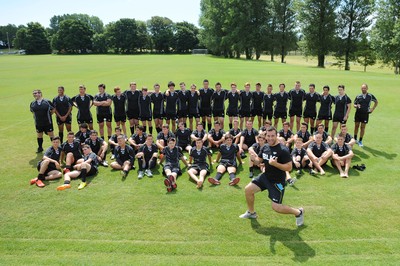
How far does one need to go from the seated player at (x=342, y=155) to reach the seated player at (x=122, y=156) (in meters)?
6.89

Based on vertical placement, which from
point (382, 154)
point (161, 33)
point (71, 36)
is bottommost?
point (382, 154)

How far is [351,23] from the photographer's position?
55.8m

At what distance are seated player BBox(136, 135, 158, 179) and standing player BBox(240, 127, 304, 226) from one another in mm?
4446

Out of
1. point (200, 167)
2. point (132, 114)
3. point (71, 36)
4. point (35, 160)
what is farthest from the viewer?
point (71, 36)

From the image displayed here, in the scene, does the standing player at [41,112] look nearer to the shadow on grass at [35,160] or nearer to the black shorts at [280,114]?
the shadow on grass at [35,160]

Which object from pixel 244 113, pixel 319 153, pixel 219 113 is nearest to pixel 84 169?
pixel 219 113

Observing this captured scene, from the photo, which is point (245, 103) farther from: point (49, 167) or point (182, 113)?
point (49, 167)

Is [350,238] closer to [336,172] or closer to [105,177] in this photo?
[336,172]

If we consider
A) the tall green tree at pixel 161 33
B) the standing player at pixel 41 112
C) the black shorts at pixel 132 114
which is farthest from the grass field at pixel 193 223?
the tall green tree at pixel 161 33

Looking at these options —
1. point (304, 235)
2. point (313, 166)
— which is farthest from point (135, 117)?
point (304, 235)

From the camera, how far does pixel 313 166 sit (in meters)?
10.2

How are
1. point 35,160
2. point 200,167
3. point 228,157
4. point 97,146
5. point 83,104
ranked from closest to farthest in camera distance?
1. point 200,167
2. point 228,157
3. point 97,146
4. point 35,160
5. point 83,104

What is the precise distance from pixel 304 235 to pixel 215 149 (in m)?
6.36

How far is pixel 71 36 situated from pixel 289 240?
109m
